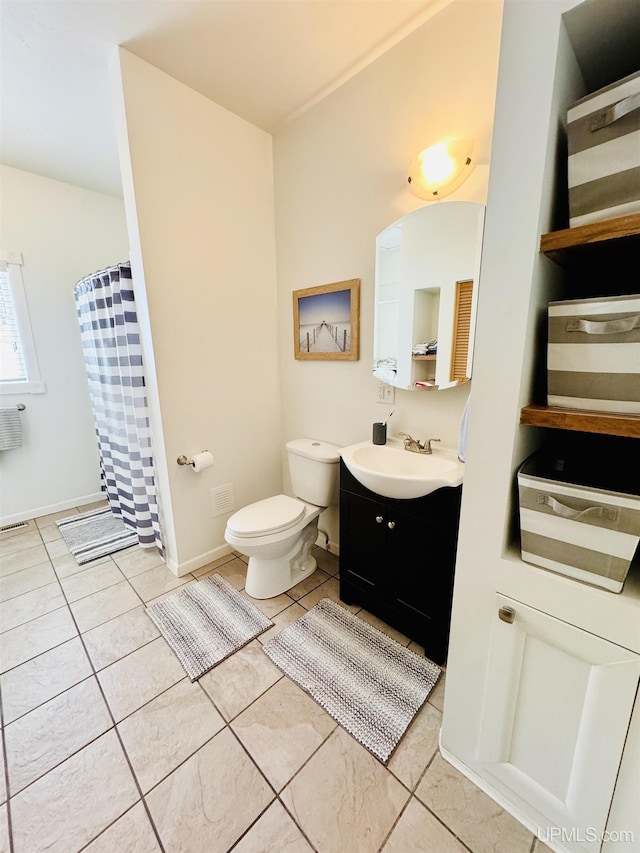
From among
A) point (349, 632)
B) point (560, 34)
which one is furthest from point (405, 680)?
point (560, 34)

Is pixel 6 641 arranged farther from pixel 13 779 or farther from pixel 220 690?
pixel 220 690

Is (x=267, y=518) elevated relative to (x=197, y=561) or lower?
elevated

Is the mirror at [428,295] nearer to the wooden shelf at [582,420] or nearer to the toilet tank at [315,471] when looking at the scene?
the toilet tank at [315,471]

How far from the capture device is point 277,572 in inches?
73.7

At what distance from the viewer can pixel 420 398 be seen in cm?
166

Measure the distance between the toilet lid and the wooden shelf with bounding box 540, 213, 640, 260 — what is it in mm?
1521

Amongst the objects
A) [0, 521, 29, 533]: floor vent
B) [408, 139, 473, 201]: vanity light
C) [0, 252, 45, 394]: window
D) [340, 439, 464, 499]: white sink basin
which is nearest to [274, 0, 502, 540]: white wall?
[408, 139, 473, 201]: vanity light

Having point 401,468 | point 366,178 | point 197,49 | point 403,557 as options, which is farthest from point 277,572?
point 197,49

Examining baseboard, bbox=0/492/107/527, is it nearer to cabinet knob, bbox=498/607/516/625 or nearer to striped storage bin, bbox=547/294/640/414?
cabinet knob, bbox=498/607/516/625

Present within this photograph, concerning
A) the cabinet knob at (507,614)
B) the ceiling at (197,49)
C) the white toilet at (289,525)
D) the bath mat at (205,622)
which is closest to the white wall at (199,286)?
the ceiling at (197,49)

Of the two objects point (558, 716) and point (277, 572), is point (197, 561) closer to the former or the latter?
point (277, 572)

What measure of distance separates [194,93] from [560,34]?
1829 millimetres

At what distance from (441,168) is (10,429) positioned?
3.26 meters

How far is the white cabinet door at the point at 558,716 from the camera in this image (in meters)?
0.76
